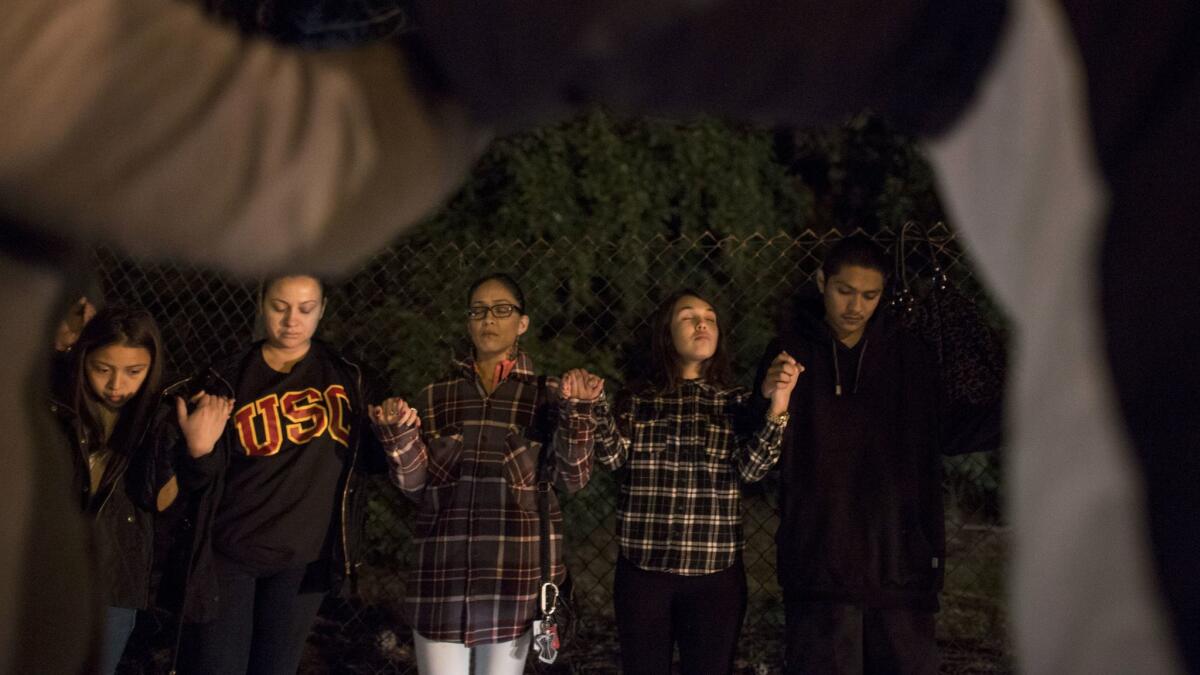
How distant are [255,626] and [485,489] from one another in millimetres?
923

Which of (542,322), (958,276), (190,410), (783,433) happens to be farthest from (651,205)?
(190,410)

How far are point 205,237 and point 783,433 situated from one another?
338cm

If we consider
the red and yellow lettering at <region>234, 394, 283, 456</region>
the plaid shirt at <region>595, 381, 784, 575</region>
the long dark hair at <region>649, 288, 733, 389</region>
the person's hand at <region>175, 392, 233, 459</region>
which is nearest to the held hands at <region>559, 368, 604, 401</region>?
the plaid shirt at <region>595, 381, 784, 575</region>

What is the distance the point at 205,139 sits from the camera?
0.73m

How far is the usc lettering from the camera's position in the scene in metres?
4.15

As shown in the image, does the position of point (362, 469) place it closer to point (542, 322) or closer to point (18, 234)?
point (542, 322)

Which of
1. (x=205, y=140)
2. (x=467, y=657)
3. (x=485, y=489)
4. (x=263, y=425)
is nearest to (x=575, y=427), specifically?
(x=485, y=489)

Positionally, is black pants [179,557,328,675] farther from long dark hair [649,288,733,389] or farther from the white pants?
long dark hair [649,288,733,389]

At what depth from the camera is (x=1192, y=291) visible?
2.01 ft

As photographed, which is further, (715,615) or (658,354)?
(658,354)

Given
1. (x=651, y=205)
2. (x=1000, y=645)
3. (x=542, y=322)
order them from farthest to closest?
(x=651, y=205) < (x=542, y=322) < (x=1000, y=645)

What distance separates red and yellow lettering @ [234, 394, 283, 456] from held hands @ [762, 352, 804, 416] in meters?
1.71

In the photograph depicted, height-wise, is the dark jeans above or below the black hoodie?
below

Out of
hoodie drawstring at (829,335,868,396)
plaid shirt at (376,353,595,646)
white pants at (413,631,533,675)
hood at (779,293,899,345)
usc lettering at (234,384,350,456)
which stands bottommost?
white pants at (413,631,533,675)
